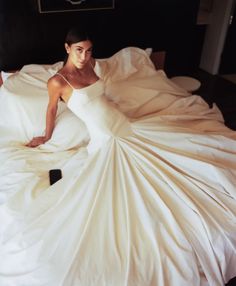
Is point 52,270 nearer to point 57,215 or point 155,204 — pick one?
point 57,215

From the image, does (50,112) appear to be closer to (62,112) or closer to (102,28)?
(62,112)

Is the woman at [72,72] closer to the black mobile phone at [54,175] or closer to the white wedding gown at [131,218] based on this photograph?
the white wedding gown at [131,218]

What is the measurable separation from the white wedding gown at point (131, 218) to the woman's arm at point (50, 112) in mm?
89

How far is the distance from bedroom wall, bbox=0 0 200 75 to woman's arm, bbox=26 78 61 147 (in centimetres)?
75

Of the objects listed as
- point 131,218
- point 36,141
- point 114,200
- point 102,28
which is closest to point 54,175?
point 36,141

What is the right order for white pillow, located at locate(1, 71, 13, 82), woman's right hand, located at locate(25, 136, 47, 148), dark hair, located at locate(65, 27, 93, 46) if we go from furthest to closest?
white pillow, located at locate(1, 71, 13, 82) → woman's right hand, located at locate(25, 136, 47, 148) → dark hair, located at locate(65, 27, 93, 46)

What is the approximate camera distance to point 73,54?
1410 millimetres

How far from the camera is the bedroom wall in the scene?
2025 mm

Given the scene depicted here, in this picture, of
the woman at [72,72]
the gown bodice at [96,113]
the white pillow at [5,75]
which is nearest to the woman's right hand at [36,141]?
the woman at [72,72]


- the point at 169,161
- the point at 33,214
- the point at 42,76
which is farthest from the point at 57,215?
the point at 42,76

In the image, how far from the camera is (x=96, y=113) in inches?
59.7

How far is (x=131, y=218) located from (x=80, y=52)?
85 centimetres

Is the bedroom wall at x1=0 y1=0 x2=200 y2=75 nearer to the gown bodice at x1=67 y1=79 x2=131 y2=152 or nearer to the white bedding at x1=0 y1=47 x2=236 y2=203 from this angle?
the white bedding at x1=0 y1=47 x2=236 y2=203

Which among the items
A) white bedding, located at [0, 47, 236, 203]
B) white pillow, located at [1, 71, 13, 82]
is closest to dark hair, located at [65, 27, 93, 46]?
white bedding, located at [0, 47, 236, 203]
